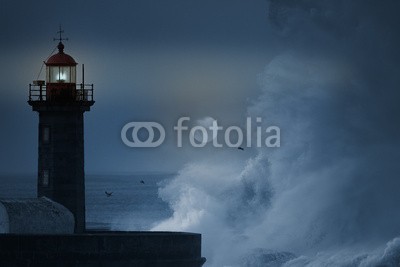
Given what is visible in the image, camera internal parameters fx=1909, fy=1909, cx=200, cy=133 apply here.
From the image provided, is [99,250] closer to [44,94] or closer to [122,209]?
[44,94]

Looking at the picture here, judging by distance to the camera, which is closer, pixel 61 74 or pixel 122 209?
pixel 61 74

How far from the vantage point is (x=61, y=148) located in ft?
132

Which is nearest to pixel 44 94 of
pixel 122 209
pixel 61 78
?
pixel 61 78

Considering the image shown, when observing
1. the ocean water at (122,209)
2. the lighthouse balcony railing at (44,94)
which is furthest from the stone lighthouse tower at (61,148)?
the ocean water at (122,209)

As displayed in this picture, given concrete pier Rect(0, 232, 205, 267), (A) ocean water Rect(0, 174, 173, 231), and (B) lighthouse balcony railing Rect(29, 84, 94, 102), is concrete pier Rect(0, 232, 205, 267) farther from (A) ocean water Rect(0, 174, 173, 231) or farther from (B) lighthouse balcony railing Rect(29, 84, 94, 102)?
(A) ocean water Rect(0, 174, 173, 231)

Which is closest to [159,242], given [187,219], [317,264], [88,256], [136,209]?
[88,256]

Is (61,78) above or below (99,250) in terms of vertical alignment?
above

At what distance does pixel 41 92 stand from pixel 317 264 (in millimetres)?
11739

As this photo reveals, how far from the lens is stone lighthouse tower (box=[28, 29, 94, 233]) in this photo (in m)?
40.1

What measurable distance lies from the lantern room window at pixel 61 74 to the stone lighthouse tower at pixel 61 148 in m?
0.30

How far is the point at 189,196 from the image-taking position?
55.4m

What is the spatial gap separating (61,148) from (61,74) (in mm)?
1685

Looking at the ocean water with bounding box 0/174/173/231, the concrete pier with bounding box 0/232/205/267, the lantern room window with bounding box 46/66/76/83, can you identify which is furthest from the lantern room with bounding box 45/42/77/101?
the ocean water with bounding box 0/174/173/231

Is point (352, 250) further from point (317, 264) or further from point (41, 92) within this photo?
point (41, 92)
